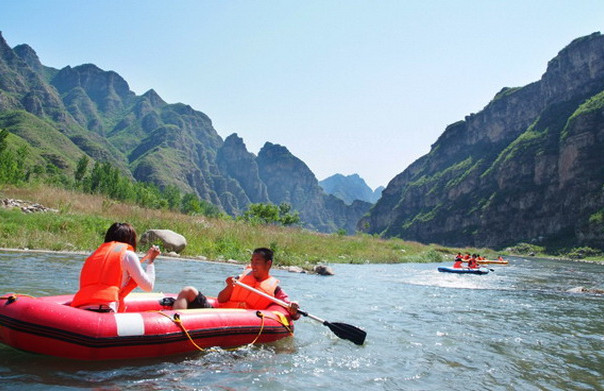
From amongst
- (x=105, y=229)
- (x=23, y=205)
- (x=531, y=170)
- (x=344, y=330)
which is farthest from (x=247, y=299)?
(x=531, y=170)

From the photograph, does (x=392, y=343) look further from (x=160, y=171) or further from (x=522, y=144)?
(x=160, y=171)

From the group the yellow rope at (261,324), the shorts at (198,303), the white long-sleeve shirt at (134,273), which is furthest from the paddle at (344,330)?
the white long-sleeve shirt at (134,273)

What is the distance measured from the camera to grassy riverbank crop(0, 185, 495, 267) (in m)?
14.9

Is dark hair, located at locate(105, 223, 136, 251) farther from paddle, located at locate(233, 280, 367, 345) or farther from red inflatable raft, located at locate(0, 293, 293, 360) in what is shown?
paddle, located at locate(233, 280, 367, 345)

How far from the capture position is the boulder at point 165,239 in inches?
684

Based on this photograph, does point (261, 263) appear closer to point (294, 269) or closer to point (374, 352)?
point (374, 352)

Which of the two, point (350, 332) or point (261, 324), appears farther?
point (350, 332)

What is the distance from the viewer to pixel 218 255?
18562 mm

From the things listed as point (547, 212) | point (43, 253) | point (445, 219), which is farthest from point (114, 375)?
point (445, 219)

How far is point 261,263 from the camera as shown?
7051 mm

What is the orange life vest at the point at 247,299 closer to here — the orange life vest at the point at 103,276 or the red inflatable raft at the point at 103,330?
the red inflatable raft at the point at 103,330

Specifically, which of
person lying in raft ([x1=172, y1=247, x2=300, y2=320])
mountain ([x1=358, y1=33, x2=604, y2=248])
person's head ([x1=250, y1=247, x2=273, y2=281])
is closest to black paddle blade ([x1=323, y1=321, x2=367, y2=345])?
person lying in raft ([x1=172, y1=247, x2=300, y2=320])

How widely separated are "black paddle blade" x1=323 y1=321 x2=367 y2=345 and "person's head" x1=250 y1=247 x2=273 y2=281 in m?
1.44

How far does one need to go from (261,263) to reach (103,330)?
2918 mm
